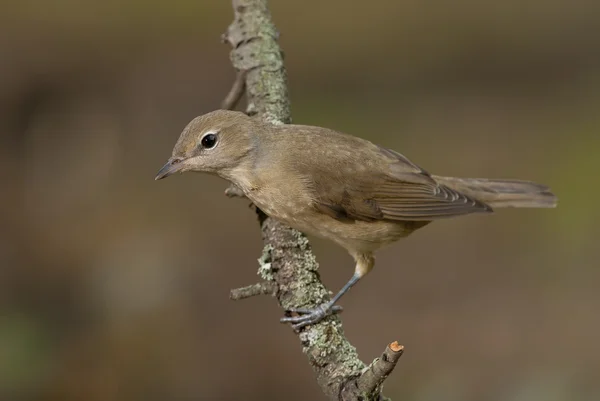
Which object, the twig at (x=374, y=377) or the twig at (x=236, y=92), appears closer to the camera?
the twig at (x=374, y=377)

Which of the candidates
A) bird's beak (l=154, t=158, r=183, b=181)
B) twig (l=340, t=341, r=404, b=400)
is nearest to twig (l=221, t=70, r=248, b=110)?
bird's beak (l=154, t=158, r=183, b=181)

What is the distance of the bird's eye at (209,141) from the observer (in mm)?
4238

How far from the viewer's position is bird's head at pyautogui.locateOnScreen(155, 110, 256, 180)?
13.8 ft

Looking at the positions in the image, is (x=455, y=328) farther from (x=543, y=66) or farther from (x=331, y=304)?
(x=543, y=66)

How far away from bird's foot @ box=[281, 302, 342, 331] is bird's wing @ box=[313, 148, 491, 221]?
25.3 inches

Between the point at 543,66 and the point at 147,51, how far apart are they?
502 cm

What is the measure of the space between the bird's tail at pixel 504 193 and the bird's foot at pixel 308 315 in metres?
1.49

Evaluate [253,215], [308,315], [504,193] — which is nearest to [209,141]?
[308,315]

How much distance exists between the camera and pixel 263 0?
5.11m

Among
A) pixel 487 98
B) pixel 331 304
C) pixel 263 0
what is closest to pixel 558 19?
pixel 487 98

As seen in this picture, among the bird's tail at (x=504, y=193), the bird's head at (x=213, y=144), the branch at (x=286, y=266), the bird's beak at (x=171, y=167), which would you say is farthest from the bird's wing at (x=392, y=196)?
the bird's beak at (x=171, y=167)

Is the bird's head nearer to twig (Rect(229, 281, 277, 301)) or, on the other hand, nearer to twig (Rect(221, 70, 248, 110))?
twig (Rect(221, 70, 248, 110))

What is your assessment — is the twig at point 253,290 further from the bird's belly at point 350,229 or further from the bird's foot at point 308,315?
the bird's belly at point 350,229

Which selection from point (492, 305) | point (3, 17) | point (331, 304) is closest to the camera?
point (331, 304)
